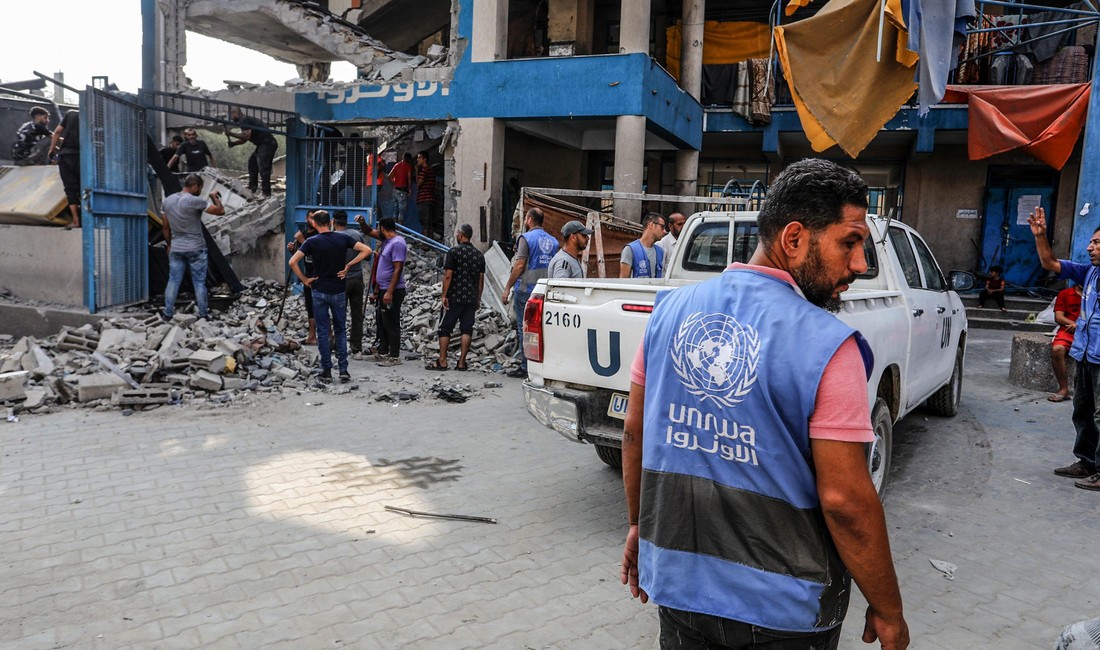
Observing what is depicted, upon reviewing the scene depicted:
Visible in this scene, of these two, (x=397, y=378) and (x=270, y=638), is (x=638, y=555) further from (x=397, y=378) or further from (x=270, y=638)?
(x=397, y=378)

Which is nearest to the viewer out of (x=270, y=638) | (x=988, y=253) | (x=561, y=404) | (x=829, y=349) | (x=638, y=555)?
(x=829, y=349)

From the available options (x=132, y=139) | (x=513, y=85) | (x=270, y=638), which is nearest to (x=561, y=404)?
(x=270, y=638)

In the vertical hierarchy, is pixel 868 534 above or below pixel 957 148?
below

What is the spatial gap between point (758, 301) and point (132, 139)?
1125 cm

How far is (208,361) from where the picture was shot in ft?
26.6

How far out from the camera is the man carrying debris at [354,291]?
32.4 ft

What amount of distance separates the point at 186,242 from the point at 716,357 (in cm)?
1037

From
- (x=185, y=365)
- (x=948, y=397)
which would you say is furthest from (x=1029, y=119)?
(x=185, y=365)

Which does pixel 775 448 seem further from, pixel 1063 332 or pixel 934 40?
pixel 1063 332

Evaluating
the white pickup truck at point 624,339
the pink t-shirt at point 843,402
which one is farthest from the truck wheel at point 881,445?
the pink t-shirt at point 843,402

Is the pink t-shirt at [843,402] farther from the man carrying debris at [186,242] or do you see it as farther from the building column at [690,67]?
the building column at [690,67]

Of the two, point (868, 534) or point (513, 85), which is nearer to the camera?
point (868, 534)

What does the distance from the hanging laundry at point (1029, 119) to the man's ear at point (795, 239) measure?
1633cm

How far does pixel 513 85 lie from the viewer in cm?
1430
